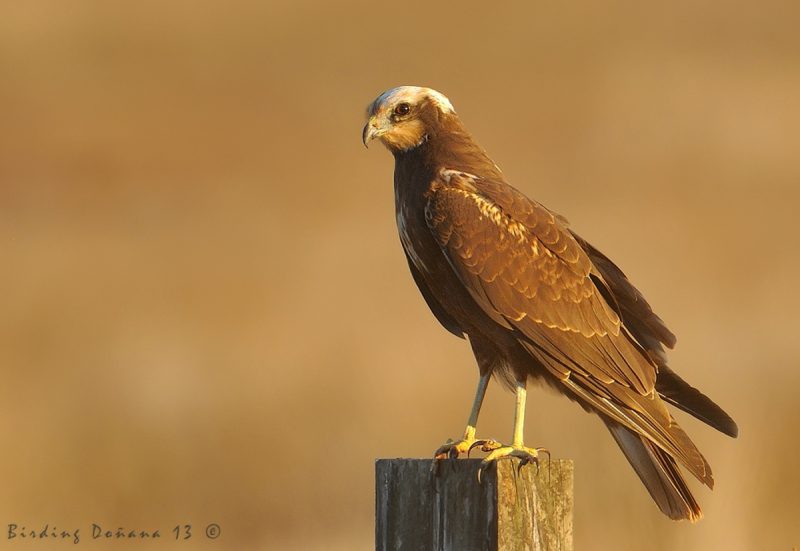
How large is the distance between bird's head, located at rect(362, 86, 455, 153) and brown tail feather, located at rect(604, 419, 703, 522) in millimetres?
1610

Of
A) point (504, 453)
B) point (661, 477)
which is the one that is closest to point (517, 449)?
point (504, 453)

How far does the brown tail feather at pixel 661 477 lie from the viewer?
6594 millimetres

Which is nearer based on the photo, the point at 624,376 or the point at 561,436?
the point at 624,376

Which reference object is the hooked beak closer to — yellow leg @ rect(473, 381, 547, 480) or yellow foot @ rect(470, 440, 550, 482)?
yellow leg @ rect(473, 381, 547, 480)

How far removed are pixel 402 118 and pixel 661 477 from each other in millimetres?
1970

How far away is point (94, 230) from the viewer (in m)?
17.1

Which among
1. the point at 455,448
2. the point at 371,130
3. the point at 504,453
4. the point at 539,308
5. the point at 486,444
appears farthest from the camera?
the point at 371,130

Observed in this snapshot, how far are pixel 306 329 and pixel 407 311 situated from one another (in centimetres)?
106

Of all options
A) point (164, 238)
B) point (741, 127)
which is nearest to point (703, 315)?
point (164, 238)

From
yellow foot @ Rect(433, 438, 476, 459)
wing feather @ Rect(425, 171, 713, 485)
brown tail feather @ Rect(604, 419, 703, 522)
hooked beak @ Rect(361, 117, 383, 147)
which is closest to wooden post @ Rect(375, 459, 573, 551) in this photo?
yellow foot @ Rect(433, 438, 476, 459)

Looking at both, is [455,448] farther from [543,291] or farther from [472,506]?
[472,506]

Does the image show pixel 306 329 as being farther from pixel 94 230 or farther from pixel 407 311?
pixel 94 230

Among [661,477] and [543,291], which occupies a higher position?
[543,291]

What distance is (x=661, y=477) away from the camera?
6711mm
